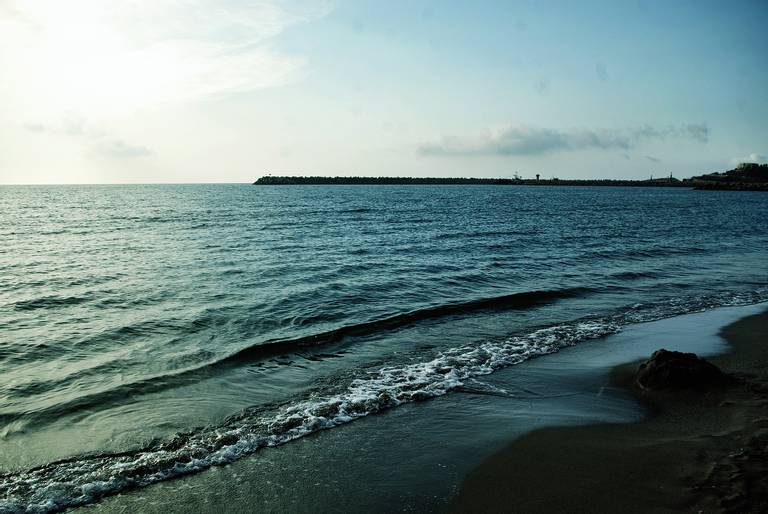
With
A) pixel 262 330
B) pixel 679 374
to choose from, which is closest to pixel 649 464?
pixel 679 374

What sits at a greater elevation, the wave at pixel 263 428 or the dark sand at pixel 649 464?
the dark sand at pixel 649 464

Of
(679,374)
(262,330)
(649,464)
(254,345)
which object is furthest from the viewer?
(262,330)

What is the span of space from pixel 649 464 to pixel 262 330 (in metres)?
10.9

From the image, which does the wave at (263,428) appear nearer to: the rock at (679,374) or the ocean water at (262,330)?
the ocean water at (262,330)

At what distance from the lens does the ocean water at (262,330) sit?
26.3 ft

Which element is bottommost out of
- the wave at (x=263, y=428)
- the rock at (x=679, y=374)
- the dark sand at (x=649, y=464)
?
the wave at (x=263, y=428)

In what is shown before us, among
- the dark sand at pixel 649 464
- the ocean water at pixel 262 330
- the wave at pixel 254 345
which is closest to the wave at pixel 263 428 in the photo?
the ocean water at pixel 262 330

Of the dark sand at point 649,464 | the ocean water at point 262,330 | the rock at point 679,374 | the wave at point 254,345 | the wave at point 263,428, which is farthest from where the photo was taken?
the wave at point 254,345

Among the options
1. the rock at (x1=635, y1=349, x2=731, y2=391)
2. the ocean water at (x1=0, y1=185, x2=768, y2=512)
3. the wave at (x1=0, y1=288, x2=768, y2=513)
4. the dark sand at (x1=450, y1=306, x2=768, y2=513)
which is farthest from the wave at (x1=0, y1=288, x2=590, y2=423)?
the rock at (x1=635, y1=349, x2=731, y2=391)

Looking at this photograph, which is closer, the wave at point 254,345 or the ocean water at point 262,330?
the ocean water at point 262,330

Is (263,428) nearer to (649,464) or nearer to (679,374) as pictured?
(649,464)

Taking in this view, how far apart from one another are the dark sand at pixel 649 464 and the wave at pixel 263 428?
2.93 metres

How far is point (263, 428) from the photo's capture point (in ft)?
27.3

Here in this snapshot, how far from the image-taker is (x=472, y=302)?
17812 mm
